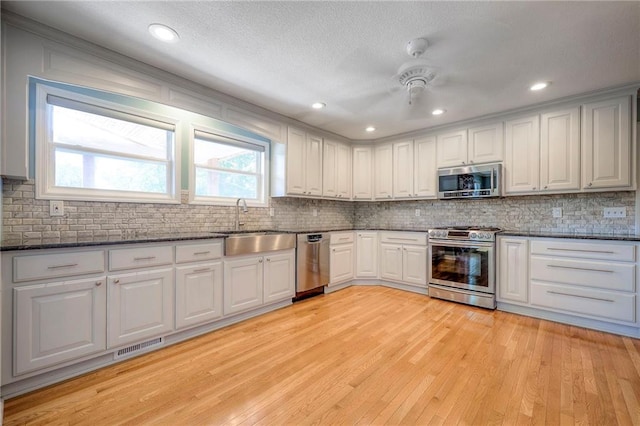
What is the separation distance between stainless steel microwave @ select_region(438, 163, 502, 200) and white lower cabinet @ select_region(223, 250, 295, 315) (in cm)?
235

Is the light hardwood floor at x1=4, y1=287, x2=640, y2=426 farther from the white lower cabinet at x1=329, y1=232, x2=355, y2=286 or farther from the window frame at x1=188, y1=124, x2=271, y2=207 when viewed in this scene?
the window frame at x1=188, y1=124, x2=271, y2=207

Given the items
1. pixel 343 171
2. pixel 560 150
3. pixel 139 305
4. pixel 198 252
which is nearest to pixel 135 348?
pixel 139 305

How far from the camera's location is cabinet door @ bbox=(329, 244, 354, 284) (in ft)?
13.1

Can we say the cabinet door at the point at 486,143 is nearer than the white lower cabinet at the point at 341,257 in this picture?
Yes

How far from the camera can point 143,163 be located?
2.74m

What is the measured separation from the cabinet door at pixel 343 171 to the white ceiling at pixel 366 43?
1.48 meters

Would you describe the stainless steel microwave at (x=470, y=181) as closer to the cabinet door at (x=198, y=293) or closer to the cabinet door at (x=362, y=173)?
the cabinet door at (x=362, y=173)

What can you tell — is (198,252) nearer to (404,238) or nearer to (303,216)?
(303,216)

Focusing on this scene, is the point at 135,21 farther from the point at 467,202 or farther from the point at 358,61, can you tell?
the point at 467,202

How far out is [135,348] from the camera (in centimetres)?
215

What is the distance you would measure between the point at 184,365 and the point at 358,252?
2.90 metres

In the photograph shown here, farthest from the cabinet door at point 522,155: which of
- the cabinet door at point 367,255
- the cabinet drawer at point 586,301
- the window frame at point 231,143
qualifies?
the window frame at point 231,143

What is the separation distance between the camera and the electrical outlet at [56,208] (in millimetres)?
2141

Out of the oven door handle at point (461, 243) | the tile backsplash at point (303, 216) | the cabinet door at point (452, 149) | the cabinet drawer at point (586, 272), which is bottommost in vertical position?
the cabinet drawer at point (586, 272)
